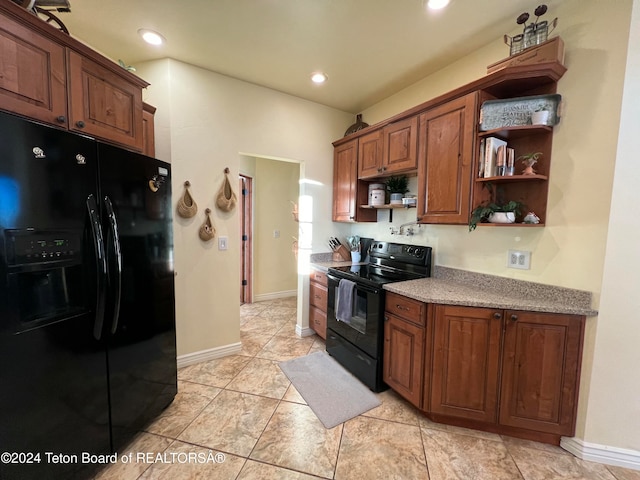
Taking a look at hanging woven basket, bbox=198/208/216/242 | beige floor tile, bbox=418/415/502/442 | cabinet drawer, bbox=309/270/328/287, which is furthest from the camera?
cabinet drawer, bbox=309/270/328/287

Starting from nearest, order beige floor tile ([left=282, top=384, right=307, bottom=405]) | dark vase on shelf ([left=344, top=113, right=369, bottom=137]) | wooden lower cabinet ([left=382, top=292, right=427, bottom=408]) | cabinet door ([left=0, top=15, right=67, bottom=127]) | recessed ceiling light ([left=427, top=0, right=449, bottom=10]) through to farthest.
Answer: cabinet door ([left=0, top=15, right=67, bottom=127]), recessed ceiling light ([left=427, top=0, right=449, bottom=10]), wooden lower cabinet ([left=382, top=292, right=427, bottom=408]), beige floor tile ([left=282, top=384, right=307, bottom=405]), dark vase on shelf ([left=344, top=113, right=369, bottom=137])

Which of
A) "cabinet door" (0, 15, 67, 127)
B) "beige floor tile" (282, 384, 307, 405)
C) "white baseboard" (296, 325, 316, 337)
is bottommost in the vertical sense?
"beige floor tile" (282, 384, 307, 405)

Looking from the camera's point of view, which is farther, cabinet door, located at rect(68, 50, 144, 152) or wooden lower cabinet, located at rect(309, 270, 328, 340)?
wooden lower cabinet, located at rect(309, 270, 328, 340)

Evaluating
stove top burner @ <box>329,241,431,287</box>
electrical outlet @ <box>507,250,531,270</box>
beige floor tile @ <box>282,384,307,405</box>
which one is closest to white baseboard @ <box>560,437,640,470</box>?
electrical outlet @ <box>507,250,531,270</box>

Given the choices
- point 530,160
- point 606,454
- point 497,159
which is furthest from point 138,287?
point 606,454

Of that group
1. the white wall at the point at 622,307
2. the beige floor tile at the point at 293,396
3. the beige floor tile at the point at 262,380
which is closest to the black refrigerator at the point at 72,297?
the beige floor tile at the point at 262,380

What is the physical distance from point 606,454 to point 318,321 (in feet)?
7.73

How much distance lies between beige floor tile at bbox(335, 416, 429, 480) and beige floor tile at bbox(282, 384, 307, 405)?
0.41 metres

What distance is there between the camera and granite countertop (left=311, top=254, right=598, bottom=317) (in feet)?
5.35

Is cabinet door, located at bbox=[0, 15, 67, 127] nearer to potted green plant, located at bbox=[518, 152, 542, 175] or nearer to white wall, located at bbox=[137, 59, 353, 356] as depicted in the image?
white wall, located at bbox=[137, 59, 353, 356]

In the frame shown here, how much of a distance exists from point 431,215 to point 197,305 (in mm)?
2342

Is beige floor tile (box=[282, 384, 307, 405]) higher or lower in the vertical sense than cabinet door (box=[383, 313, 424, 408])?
lower

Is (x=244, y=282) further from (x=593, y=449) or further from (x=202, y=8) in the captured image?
(x=593, y=449)

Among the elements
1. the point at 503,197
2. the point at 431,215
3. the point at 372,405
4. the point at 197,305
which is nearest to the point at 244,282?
the point at 197,305
